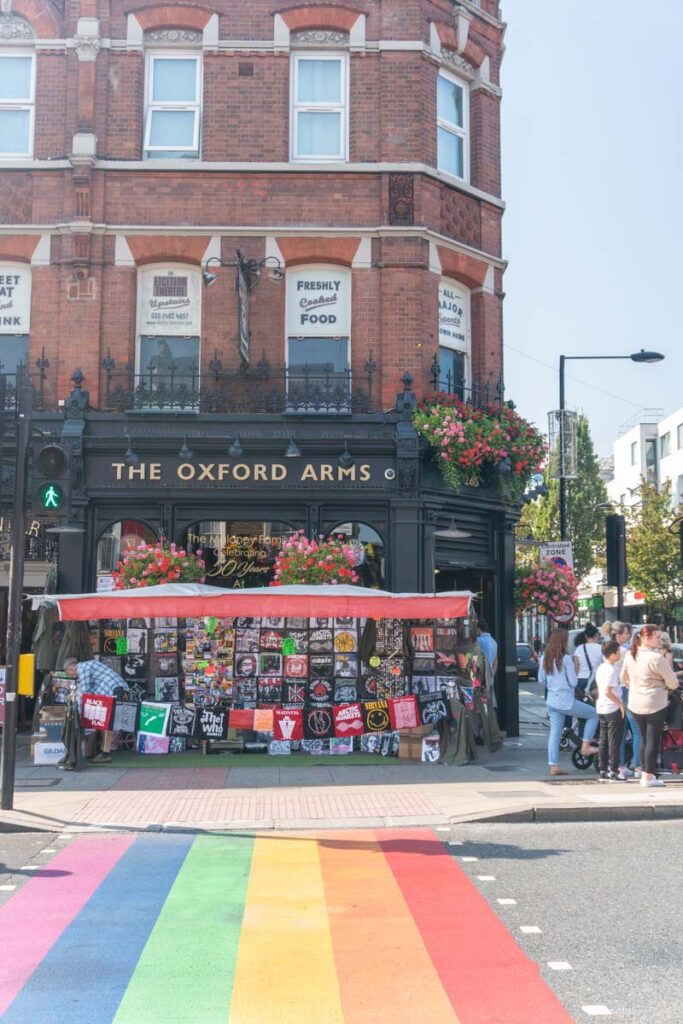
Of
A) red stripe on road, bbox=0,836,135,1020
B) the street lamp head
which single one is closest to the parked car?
the street lamp head

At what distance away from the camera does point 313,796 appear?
37.9 ft

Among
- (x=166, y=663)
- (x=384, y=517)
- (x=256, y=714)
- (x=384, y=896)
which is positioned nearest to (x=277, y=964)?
(x=384, y=896)

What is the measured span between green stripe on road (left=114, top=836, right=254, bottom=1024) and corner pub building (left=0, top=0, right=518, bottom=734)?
803cm

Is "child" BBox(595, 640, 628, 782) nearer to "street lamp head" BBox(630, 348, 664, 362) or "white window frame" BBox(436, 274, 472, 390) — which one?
"white window frame" BBox(436, 274, 472, 390)

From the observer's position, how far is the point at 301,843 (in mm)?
9445

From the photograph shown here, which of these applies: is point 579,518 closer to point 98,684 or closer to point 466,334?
point 466,334

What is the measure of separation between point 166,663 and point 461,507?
5218mm

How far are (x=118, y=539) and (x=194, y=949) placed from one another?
1069cm

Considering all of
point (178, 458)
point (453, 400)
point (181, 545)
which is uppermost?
point (453, 400)

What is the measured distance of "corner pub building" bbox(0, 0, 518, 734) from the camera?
53.1 ft

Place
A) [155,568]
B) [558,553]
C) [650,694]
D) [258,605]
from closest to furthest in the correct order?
[650,694] < [258,605] < [155,568] < [558,553]

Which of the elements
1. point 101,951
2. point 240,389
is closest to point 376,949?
point 101,951

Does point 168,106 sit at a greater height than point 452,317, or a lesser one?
greater

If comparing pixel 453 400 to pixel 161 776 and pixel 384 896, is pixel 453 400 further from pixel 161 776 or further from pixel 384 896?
pixel 384 896
